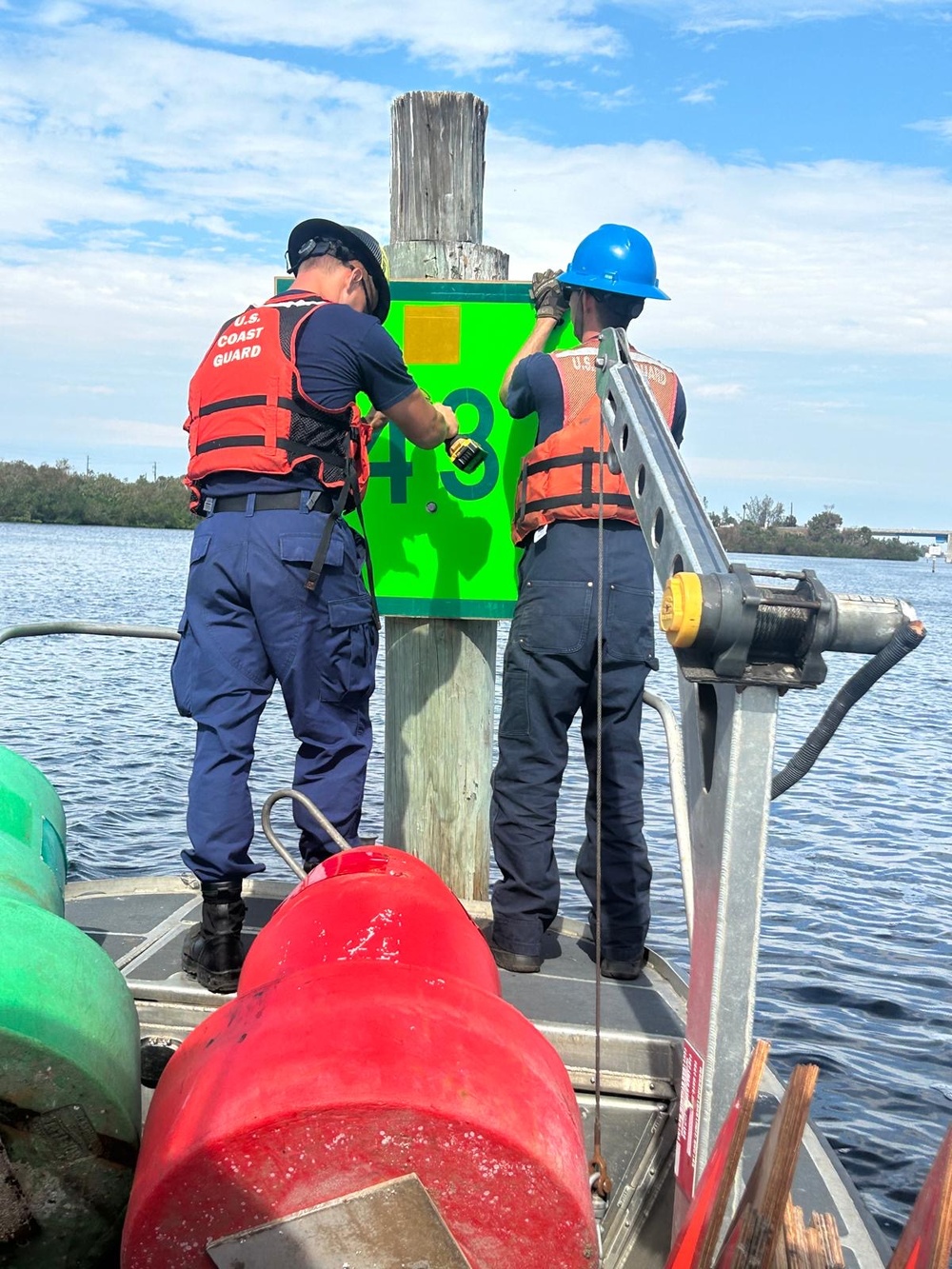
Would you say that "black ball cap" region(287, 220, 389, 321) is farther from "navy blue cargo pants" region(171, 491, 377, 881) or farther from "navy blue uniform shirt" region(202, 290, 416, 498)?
"navy blue cargo pants" region(171, 491, 377, 881)

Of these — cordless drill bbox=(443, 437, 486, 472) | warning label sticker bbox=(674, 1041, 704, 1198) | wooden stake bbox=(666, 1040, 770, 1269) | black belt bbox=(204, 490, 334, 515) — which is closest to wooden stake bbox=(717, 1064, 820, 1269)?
wooden stake bbox=(666, 1040, 770, 1269)

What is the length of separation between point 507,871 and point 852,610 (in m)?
2.49

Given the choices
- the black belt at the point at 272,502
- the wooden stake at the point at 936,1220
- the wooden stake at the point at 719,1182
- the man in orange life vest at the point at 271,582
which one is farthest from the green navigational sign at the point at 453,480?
the wooden stake at the point at 936,1220

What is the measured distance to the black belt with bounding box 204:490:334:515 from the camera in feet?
13.1

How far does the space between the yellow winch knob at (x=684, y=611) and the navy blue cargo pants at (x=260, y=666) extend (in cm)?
208

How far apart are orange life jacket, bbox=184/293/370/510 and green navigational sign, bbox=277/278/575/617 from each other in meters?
0.86

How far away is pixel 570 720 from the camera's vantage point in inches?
170

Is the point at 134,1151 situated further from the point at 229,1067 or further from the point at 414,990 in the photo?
the point at 414,990

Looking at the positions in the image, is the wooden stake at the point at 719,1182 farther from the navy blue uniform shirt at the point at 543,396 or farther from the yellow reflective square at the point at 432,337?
the yellow reflective square at the point at 432,337

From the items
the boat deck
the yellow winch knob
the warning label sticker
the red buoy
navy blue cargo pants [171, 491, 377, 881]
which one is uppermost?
the yellow winch knob

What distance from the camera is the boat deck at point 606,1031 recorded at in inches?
114

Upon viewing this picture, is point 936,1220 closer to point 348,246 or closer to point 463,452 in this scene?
point 463,452

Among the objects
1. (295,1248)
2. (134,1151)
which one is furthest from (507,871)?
(295,1248)

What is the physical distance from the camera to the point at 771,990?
727 centimetres
